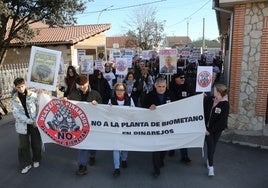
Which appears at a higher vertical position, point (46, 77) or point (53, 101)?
point (46, 77)

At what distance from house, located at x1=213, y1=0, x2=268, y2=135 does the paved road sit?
140 cm

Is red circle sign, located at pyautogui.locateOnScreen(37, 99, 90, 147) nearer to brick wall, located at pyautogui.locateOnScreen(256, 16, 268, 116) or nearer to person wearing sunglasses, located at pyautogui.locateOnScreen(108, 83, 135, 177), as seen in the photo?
person wearing sunglasses, located at pyautogui.locateOnScreen(108, 83, 135, 177)

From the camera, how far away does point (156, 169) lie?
500 centimetres

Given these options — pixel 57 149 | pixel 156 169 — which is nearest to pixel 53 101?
pixel 57 149

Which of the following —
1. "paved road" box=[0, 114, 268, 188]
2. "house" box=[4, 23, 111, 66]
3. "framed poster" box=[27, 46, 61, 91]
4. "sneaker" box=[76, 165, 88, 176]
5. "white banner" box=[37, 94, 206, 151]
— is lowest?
"paved road" box=[0, 114, 268, 188]

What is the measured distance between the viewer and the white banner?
497 centimetres

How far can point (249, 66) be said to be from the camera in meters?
7.48

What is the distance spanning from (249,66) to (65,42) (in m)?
17.0

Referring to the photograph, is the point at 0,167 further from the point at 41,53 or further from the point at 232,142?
the point at 232,142

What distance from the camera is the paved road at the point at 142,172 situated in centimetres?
479

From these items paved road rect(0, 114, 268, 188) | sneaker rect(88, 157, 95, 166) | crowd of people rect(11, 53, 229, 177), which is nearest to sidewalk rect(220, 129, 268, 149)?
paved road rect(0, 114, 268, 188)

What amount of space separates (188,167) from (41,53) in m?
3.46

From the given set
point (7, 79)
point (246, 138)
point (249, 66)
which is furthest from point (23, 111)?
point (7, 79)

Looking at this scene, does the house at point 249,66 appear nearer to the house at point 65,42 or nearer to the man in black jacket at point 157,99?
the man in black jacket at point 157,99
